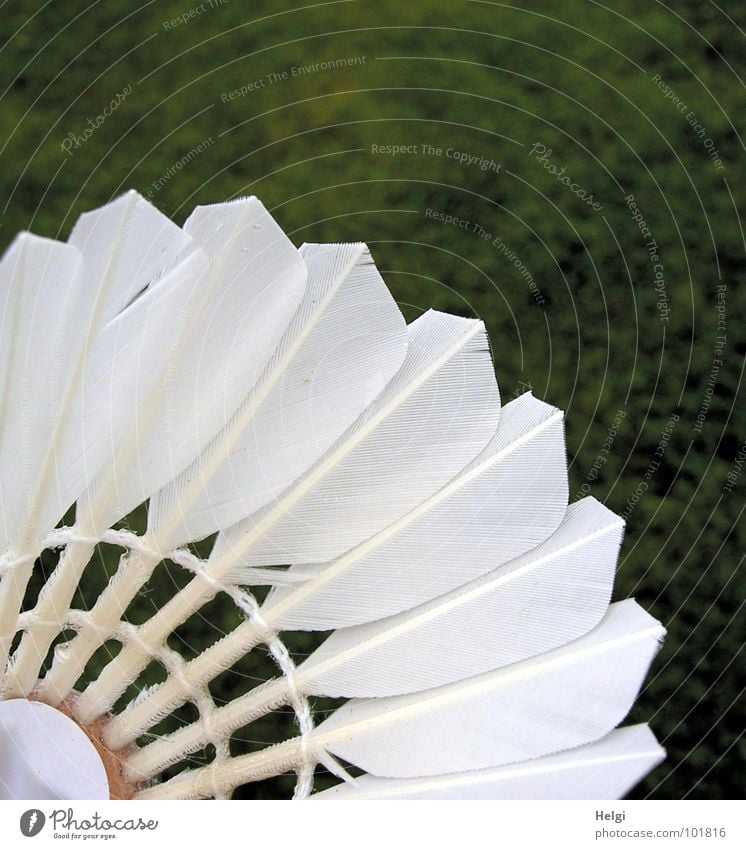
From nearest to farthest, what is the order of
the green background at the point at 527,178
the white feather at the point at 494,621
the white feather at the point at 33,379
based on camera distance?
the white feather at the point at 33,379, the white feather at the point at 494,621, the green background at the point at 527,178

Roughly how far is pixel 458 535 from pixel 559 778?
0.26 meters

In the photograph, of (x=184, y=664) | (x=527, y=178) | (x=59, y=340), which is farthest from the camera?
(x=527, y=178)

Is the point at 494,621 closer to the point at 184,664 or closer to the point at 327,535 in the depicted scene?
the point at 327,535

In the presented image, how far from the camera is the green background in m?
Answer: 1.26

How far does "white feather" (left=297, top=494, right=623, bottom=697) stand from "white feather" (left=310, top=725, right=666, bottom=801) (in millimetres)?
97

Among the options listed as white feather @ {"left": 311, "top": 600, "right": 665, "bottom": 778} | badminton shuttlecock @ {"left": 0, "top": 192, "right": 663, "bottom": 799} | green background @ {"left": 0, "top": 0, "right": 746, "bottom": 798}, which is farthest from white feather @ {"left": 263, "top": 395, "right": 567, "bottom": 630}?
green background @ {"left": 0, "top": 0, "right": 746, "bottom": 798}

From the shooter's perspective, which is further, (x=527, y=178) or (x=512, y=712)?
(x=527, y=178)

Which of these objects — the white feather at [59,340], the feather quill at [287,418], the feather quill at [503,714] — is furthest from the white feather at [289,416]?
the feather quill at [503,714]

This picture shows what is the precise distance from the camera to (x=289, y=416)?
1.04 meters

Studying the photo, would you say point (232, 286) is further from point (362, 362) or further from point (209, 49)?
point (209, 49)

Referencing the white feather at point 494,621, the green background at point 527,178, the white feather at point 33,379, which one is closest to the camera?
the white feather at point 33,379

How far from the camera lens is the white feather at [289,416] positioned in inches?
39.9

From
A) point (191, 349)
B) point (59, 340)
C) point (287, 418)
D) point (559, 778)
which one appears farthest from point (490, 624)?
point (59, 340)

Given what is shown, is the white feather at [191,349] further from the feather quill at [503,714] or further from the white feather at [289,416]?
the feather quill at [503,714]
